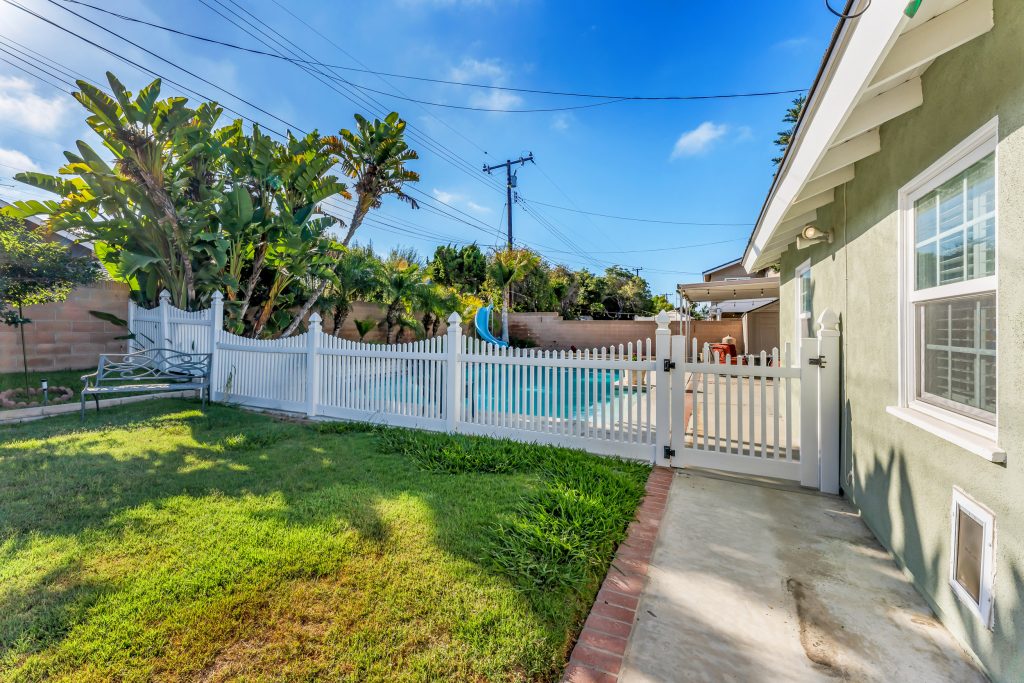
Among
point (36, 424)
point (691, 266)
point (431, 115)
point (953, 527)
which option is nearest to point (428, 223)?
point (431, 115)

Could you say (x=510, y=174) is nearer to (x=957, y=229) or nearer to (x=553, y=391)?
(x=553, y=391)

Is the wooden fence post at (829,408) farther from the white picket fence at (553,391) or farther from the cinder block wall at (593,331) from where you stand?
the cinder block wall at (593,331)

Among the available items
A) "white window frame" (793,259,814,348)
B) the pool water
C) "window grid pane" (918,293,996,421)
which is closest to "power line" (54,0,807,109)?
"white window frame" (793,259,814,348)

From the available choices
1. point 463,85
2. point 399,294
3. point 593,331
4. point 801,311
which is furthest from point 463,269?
point 801,311

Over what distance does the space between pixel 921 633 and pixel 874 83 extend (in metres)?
3.08

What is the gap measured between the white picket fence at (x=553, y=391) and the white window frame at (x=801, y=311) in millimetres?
791

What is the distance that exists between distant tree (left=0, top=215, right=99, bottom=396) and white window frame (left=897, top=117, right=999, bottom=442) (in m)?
11.8

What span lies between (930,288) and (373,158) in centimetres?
1123

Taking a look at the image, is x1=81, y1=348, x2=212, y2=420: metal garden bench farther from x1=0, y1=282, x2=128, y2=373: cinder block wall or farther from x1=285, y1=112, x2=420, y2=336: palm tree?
x1=285, y1=112, x2=420, y2=336: palm tree

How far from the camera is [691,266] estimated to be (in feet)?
163

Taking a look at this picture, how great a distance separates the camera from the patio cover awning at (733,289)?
434 inches

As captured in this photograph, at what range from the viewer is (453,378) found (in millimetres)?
6098

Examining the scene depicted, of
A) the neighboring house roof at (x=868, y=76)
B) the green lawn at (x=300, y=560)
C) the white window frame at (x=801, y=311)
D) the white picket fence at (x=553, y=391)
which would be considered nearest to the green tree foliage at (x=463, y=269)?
the white picket fence at (x=553, y=391)

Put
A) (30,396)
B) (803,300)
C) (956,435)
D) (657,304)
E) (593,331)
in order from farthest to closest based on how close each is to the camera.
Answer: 1. (657,304)
2. (593,331)
3. (30,396)
4. (803,300)
5. (956,435)
